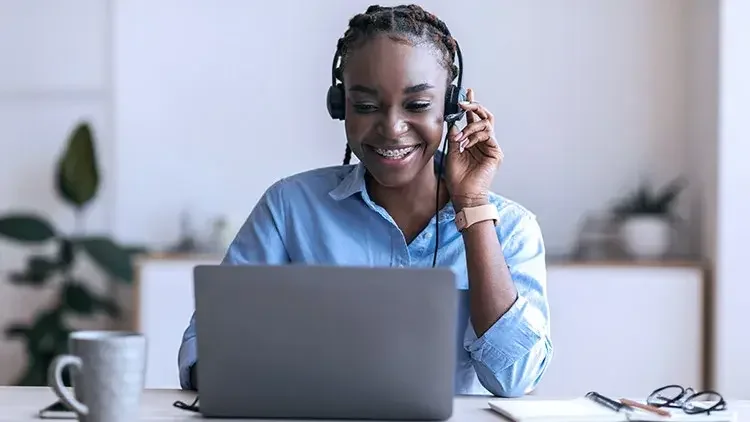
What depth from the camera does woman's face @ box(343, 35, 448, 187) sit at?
1937 mm

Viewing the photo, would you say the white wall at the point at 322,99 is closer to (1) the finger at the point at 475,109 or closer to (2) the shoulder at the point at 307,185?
(2) the shoulder at the point at 307,185

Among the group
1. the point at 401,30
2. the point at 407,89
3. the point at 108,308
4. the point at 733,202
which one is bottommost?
the point at 108,308

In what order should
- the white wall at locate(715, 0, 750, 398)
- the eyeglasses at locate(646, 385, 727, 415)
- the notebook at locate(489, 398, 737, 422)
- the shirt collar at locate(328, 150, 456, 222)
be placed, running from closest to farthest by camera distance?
the notebook at locate(489, 398, 737, 422)
the eyeglasses at locate(646, 385, 727, 415)
the shirt collar at locate(328, 150, 456, 222)
the white wall at locate(715, 0, 750, 398)

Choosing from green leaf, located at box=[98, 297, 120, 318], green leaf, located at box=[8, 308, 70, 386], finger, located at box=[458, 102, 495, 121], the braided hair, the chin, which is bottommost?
green leaf, located at box=[8, 308, 70, 386]

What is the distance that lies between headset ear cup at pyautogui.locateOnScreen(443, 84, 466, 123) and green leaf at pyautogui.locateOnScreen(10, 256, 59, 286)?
8.28 feet

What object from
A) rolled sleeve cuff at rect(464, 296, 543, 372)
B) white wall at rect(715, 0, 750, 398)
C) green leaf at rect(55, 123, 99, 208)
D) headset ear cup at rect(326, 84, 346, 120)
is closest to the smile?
headset ear cup at rect(326, 84, 346, 120)

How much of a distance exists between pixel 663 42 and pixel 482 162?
2.44 meters

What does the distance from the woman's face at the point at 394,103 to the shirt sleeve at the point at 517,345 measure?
292 millimetres

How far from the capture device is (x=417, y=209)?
2.08m

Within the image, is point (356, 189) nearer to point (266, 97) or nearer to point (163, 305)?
point (163, 305)

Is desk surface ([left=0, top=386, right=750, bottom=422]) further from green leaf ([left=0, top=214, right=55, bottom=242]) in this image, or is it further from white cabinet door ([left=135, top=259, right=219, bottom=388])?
green leaf ([left=0, top=214, right=55, bottom=242])

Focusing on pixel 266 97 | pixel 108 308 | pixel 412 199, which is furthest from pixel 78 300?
pixel 412 199

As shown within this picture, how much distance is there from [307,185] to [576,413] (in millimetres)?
804

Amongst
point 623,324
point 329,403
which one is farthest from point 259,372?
point 623,324
